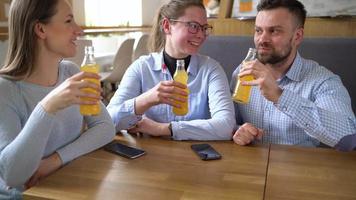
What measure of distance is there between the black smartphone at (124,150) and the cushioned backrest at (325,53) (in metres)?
1.30

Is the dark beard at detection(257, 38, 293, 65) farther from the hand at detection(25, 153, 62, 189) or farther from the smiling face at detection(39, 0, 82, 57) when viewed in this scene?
the hand at detection(25, 153, 62, 189)

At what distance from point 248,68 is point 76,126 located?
0.70 m

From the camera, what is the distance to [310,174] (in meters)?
1.07

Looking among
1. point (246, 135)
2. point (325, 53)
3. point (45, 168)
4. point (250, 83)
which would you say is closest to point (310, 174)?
point (246, 135)

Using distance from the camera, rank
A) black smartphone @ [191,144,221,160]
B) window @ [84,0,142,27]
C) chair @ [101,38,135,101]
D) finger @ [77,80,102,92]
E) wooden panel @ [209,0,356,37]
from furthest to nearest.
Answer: window @ [84,0,142,27] → chair @ [101,38,135,101] → wooden panel @ [209,0,356,37] → black smartphone @ [191,144,221,160] → finger @ [77,80,102,92]

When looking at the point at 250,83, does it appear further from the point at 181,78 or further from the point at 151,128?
the point at 151,128

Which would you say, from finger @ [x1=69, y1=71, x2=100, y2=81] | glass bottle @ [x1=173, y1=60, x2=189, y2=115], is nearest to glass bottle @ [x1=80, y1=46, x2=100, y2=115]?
finger @ [x1=69, y1=71, x2=100, y2=81]

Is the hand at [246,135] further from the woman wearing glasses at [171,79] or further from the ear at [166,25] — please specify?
the ear at [166,25]

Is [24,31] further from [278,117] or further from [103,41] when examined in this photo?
[103,41]

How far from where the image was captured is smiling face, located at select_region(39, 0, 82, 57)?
1.25 metres

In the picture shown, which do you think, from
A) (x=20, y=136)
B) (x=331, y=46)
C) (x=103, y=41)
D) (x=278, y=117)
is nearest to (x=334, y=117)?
(x=278, y=117)

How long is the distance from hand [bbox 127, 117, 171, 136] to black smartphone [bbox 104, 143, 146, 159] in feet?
0.55

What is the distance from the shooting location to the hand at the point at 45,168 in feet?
3.66

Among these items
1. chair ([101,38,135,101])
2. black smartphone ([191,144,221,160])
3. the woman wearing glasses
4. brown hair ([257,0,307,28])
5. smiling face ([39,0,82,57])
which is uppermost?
brown hair ([257,0,307,28])
